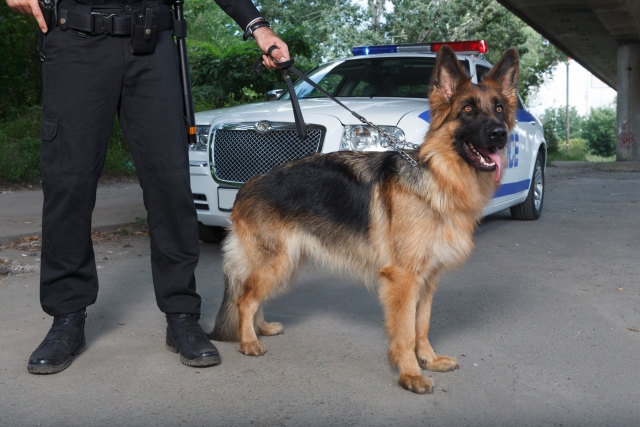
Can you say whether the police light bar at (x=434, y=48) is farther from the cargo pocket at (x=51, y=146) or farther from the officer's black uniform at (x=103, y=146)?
the cargo pocket at (x=51, y=146)

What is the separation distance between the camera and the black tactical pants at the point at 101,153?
3709mm

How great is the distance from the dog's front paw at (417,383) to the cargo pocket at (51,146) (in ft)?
6.64

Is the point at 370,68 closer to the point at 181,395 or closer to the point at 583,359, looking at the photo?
the point at 583,359

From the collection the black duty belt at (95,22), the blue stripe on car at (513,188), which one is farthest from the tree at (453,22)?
the black duty belt at (95,22)

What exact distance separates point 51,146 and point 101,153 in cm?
26

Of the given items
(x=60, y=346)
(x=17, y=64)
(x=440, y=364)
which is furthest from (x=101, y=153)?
(x=17, y=64)

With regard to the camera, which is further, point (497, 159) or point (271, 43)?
point (271, 43)

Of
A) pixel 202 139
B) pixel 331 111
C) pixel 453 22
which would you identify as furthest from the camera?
pixel 453 22

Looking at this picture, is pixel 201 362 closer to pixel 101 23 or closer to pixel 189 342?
pixel 189 342

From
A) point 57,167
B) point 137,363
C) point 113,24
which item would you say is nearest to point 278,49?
point 113,24

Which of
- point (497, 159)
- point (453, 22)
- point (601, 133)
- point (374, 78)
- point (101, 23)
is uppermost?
point (453, 22)

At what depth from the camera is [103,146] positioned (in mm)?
3867

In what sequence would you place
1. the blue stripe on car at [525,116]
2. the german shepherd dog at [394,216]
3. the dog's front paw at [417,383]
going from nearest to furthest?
the dog's front paw at [417,383] → the german shepherd dog at [394,216] → the blue stripe on car at [525,116]

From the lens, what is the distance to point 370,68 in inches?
320
